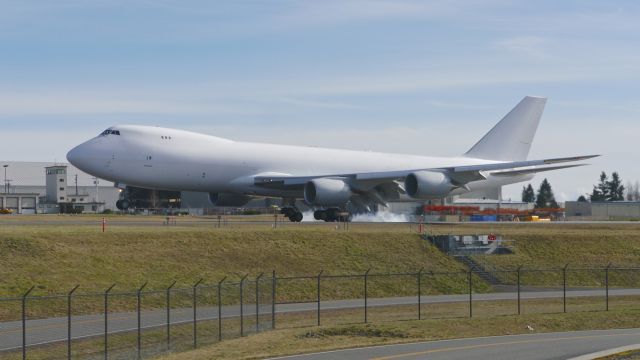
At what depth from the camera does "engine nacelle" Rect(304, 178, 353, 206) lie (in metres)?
62.4

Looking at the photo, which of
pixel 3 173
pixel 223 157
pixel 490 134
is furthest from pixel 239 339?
pixel 3 173

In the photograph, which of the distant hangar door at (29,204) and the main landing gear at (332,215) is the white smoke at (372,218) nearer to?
the main landing gear at (332,215)

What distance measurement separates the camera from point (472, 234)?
55.5m

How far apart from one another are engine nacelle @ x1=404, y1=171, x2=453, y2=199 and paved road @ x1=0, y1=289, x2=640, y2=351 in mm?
20449

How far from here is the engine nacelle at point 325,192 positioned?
62375 mm

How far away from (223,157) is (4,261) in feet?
83.8

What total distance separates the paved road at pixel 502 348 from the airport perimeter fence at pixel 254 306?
15.5 feet

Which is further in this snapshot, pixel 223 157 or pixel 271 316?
pixel 223 157

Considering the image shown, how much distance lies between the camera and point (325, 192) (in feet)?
205

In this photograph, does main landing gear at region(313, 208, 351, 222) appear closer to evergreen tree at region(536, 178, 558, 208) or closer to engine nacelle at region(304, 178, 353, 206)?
engine nacelle at region(304, 178, 353, 206)

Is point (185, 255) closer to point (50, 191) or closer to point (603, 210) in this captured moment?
point (603, 210)

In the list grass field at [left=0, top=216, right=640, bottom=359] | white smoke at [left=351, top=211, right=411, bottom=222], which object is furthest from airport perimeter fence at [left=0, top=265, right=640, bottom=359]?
white smoke at [left=351, top=211, right=411, bottom=222]

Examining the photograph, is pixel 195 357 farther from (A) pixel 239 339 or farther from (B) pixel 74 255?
(B) pixel 74 255

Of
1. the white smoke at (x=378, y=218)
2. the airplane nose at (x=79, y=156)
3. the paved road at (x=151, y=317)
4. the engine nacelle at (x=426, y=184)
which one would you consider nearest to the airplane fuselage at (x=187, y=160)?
the airplane nose at (x=79, y=156)
